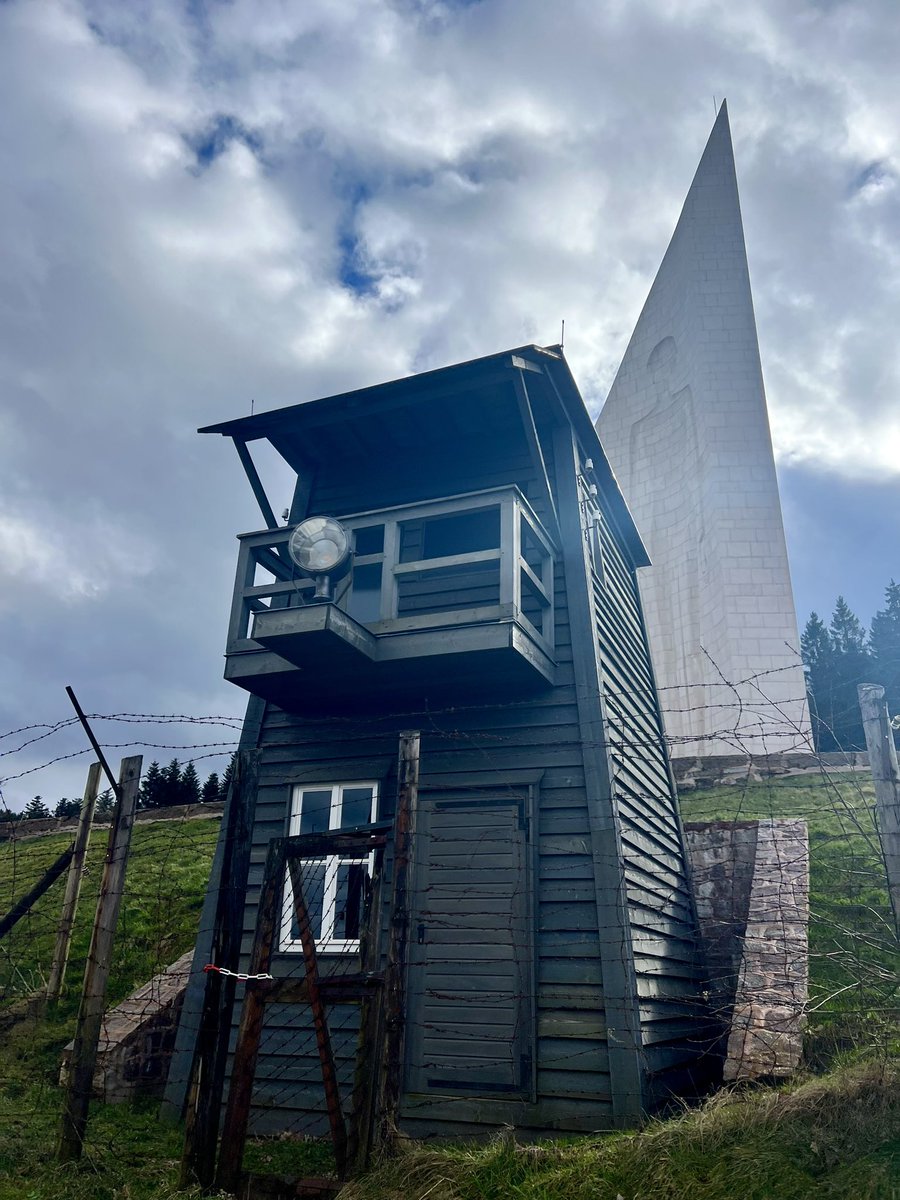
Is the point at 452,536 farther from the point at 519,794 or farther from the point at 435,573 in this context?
the point at 519,794

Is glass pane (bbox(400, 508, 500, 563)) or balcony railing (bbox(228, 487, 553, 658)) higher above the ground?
glass pane (bbox(400, 508, 500, 563))

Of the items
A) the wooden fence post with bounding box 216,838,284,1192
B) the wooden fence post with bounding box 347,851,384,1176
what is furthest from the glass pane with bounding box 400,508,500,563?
the wooden fence post with bounding box 347,851,384,1176

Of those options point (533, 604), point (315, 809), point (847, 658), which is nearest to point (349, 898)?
point (315, 809)

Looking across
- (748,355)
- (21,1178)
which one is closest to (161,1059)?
(21,1178)

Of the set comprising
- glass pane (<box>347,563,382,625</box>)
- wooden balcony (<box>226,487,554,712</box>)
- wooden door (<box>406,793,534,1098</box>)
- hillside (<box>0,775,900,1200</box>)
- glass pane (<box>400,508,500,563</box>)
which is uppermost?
glass pane (<box>400,508,500,563</box>)

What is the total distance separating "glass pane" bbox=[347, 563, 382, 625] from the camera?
35.0ft

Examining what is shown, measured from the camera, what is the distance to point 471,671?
8781 millimetres

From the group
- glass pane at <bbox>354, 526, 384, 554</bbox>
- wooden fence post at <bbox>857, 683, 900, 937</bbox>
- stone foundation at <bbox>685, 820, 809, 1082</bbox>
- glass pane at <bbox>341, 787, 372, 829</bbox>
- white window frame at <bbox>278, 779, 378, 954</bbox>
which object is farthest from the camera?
glass pane at <bbox>354, 526, 384, 554</bbox>

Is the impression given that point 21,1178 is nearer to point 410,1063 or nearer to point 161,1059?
point 410,1063

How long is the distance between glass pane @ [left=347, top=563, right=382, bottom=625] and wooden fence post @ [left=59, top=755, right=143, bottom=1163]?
13.9 ft

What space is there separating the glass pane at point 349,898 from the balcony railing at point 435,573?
2440 millimetres

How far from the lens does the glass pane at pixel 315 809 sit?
→ 9.53 meters

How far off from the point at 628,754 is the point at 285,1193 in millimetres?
5925

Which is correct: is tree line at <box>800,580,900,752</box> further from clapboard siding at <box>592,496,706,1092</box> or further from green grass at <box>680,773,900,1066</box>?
clapboard siding at <box>592,496,706,1092</box>
